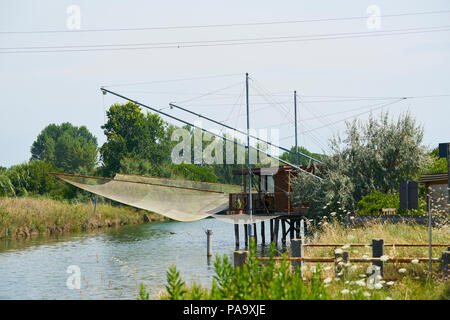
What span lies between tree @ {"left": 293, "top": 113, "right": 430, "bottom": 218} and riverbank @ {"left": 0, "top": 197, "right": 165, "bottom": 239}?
21.9 m

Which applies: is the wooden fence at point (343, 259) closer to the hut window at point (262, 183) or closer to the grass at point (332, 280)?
the grass at point (332, 280)

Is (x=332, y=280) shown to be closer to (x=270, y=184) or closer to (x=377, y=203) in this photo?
(x=377, y=203)

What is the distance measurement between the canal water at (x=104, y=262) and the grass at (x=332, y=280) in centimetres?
392

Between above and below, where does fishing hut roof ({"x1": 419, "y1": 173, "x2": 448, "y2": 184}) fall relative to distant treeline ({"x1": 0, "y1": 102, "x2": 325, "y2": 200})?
below

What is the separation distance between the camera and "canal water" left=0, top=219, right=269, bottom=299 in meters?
20.3

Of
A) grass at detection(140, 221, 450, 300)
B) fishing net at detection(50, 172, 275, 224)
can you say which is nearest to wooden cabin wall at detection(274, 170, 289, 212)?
fishing net at detection(50, 172, 275, 224)

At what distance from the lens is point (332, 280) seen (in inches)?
503

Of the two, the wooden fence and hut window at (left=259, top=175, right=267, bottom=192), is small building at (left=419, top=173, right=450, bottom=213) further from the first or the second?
the wooden fence

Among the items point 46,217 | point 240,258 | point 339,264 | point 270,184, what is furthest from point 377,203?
point 46,217

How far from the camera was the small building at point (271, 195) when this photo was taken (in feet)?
111

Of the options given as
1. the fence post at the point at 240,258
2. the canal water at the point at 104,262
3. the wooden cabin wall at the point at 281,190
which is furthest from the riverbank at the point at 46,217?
the fence post at the point at 240,258

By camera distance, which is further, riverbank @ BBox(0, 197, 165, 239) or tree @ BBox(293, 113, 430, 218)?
riverbank @ BBox(0, 197, 165, 239)
